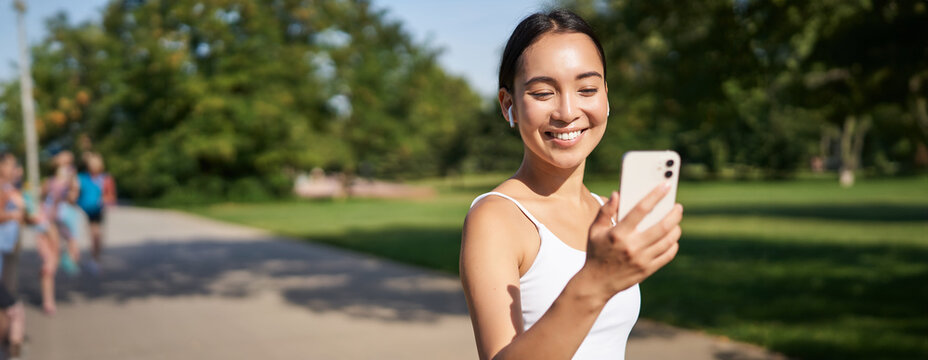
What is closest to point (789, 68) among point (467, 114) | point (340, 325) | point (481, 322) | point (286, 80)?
point (340, 325)

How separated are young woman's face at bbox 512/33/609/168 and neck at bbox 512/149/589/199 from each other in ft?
0.35

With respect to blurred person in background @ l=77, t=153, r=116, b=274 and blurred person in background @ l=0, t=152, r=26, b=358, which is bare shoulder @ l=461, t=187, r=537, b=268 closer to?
blurred person in background @ l=0, t=152, r=26, b=358

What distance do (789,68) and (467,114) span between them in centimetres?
7161

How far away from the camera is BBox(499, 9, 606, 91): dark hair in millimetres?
1446

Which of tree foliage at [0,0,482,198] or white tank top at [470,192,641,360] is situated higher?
tree foliage at [0,0,482,198]

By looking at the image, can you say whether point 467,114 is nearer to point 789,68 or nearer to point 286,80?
point 286,80

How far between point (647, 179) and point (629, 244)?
0.37 feet

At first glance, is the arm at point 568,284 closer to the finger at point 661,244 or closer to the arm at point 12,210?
the finger at point 661,244

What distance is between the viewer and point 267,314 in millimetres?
7785

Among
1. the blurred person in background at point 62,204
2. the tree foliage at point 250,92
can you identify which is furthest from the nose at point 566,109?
the tree foliage at point 250,92

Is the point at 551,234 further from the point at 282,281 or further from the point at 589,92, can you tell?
the point at 282,281

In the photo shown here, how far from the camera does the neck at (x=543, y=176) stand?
5.20 ft

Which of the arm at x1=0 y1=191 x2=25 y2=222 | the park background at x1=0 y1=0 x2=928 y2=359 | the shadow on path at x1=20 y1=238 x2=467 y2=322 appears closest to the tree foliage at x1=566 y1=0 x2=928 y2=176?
the park background at x1=0 y1=0 x2=928 y2=359

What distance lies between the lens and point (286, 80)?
3266 cm
